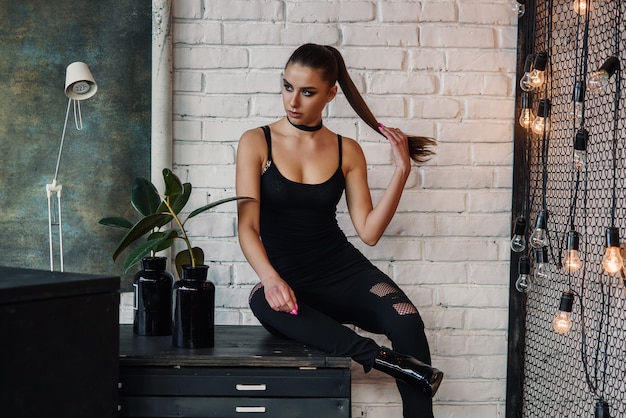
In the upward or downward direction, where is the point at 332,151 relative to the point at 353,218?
upward

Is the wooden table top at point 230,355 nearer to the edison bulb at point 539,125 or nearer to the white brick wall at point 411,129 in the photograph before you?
the white brick wall at point 411,129

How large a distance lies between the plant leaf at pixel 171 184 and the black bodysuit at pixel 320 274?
0.31 m

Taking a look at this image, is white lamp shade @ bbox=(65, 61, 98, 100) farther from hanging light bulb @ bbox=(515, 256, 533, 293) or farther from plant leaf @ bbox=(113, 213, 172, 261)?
hanging light bulb @ bbox=(515, 256, 533, 293)

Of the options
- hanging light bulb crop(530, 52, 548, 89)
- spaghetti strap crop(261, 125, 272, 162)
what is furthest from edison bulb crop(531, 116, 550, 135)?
spaghetti strap crop(261, 125, 272, 162)

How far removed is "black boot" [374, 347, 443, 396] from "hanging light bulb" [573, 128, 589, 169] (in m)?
0.71

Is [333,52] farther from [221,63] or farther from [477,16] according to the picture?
[477,16]

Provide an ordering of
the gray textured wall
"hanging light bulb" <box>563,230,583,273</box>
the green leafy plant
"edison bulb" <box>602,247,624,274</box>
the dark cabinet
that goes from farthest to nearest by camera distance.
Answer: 1. the gray textured wall
2. the green leafy plant
3. "hanging light bulb" <box>563,230,583,273</box>
4. "edison bulb" <box>602,247,624,274</box>
5. the dark cabinet

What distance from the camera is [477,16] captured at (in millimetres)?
2920

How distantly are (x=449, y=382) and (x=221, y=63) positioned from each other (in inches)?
57.4

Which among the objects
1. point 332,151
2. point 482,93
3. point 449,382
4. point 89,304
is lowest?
point 449,382

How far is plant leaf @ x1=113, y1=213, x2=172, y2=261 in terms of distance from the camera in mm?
2258

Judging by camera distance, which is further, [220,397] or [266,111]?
[266,111]

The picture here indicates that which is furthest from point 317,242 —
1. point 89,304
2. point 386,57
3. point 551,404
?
point 89,304

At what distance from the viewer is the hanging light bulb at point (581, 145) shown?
217 cm
